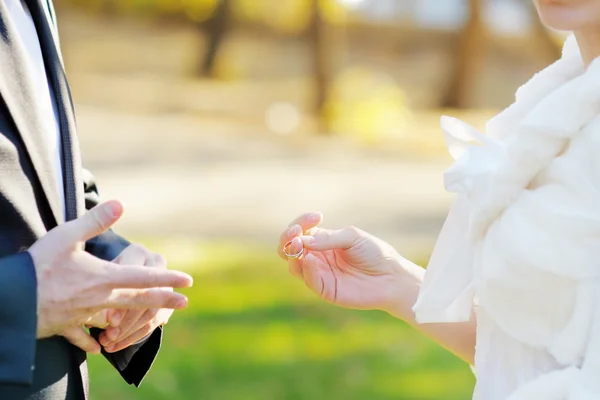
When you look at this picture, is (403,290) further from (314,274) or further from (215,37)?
(215,37)

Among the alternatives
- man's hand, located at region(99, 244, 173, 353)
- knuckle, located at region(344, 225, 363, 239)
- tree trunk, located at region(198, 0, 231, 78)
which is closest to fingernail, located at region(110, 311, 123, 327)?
man's hand, located at region(99, 244, 173, 353)

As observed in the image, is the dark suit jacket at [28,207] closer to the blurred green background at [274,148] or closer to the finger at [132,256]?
the finger at [132,256]

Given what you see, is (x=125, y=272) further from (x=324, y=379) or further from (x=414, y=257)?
(x=414, y=257)

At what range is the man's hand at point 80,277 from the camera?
1682mm

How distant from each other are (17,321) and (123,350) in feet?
1.68

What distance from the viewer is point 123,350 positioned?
2.14 m

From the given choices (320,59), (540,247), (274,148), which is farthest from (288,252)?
(320,59)

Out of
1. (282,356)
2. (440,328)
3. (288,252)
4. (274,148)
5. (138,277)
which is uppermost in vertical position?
(138,277)

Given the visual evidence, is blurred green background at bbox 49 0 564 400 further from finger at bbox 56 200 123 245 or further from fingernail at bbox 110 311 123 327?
finger at bbox 56 200 123 245

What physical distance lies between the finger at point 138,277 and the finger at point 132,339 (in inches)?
13.7

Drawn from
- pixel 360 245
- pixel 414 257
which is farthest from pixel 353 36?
pixel 360 245

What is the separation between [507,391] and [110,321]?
0.81 m

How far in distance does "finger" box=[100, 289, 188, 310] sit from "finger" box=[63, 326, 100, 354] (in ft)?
0.49

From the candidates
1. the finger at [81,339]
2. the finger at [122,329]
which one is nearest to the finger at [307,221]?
the finger at [122,329]
